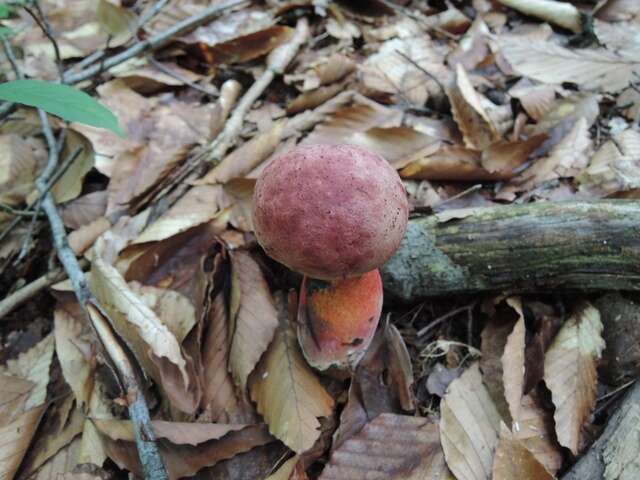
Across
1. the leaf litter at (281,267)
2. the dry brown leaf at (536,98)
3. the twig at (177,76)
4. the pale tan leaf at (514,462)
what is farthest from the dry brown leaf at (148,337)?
the dry brown leaf at (536,98)

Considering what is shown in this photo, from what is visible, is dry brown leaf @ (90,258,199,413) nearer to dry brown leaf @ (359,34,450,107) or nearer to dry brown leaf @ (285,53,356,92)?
dry brown leaf @ (285,53,356,92)

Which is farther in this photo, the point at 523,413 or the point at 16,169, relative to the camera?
the point at 16,169

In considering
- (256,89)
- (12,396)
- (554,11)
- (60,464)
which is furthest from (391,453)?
(554,11)

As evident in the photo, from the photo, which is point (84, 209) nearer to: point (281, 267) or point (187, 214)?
point (187, 214)

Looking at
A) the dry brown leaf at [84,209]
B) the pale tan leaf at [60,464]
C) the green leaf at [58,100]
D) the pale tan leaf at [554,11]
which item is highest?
the green leaf at [58,100]

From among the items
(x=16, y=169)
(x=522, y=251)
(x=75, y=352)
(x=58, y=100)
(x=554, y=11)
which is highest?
(x=58, y=100)

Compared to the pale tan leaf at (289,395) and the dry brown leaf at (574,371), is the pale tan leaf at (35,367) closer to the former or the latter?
the pale tan leaf at (289,395)

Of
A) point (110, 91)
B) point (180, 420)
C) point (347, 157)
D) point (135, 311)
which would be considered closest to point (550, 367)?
point (347, 157)
